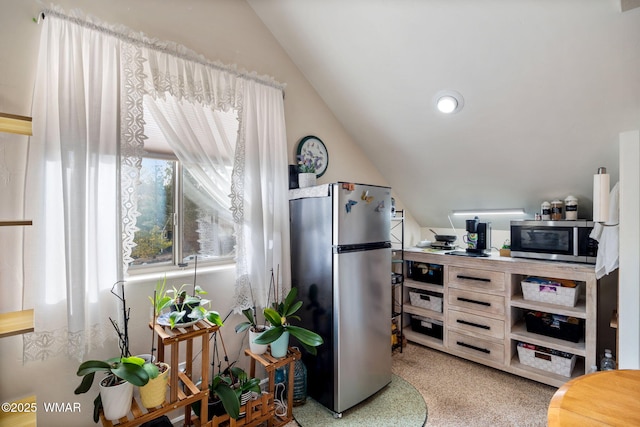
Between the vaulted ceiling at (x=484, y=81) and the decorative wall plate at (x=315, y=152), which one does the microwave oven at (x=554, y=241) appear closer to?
the vaulted ceiling at (x=484, y=81)

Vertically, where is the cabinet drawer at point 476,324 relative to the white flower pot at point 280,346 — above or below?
below

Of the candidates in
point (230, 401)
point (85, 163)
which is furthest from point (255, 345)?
point (85, 163)

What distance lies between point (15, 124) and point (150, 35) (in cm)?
90

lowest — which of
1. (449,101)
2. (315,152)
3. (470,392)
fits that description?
(470,392)

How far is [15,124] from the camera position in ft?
4.19

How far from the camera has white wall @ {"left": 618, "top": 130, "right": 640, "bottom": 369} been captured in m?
1.53

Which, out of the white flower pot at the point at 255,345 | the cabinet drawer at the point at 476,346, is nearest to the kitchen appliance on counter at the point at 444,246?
the cabinet drawer at the point at 476,346

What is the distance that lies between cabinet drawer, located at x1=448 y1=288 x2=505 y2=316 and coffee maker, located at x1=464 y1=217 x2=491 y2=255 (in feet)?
1.33

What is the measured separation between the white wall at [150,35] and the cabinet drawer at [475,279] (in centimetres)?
152

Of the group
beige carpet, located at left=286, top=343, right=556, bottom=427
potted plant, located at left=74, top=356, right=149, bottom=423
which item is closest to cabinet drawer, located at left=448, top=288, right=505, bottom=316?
beige carpet, located at left=286, top=343, right=556, bottom=427

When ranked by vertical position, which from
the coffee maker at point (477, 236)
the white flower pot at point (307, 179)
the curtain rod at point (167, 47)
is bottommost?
the coffee maker at point (477, 236)

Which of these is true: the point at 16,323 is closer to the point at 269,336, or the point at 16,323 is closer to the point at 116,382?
the point at 116,382

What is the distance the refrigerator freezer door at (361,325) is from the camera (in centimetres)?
199

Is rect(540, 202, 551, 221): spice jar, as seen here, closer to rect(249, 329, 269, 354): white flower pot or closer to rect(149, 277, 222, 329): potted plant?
rect(249, 329, 269, 354): white flower pot
